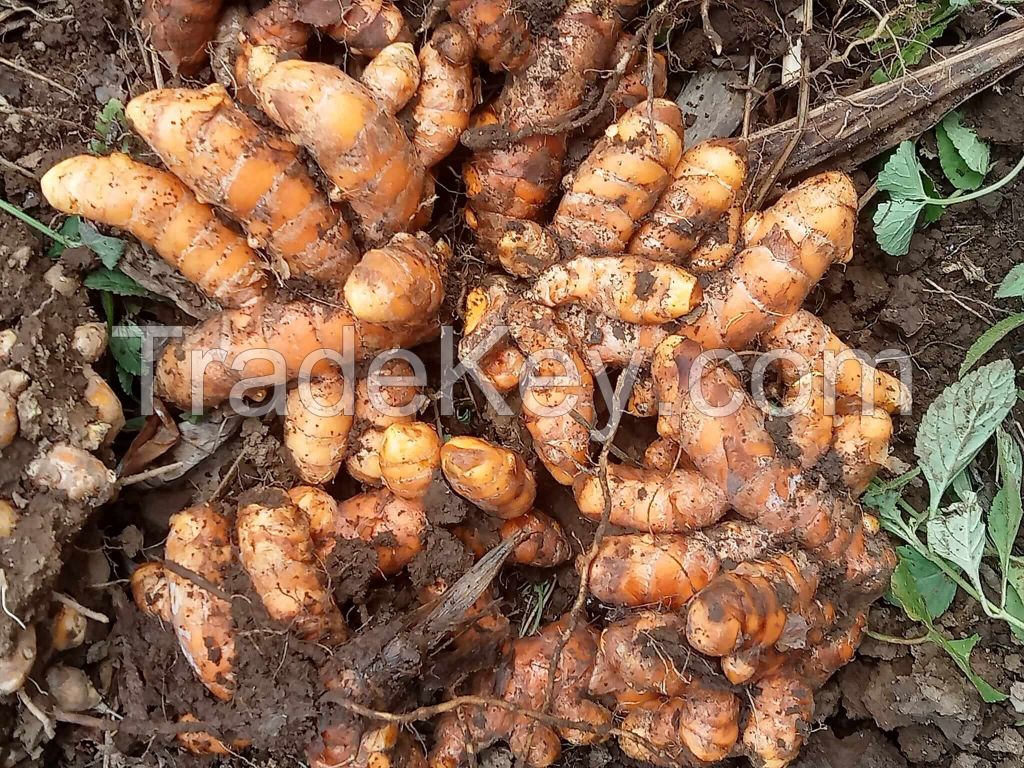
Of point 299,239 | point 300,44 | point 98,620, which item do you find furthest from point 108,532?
point 300,44

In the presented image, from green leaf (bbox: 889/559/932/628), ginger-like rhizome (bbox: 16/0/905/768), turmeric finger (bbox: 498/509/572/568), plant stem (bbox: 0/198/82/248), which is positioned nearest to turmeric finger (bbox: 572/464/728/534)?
ginger-like rhizome (bbox: 16/0/905/768)

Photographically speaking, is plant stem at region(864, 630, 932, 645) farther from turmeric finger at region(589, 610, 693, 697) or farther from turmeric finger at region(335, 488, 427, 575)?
turmeric finger at region(335, 488, 427, 575)

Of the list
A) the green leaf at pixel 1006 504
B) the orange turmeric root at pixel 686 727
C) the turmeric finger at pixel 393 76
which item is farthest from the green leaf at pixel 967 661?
the turmeric finger at pixel 393 76

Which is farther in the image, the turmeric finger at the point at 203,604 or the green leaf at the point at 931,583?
the green leaf at the point at 931,583

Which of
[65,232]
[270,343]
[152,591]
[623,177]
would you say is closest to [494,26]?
→ [623,177]

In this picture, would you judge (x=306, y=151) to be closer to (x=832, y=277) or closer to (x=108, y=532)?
(x=108, y=532)

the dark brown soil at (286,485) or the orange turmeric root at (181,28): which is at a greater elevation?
the orange turmeric root at (181,28)

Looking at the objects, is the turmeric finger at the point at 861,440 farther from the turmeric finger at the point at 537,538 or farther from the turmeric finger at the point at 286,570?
the turmeric finger at the point at 286,570
